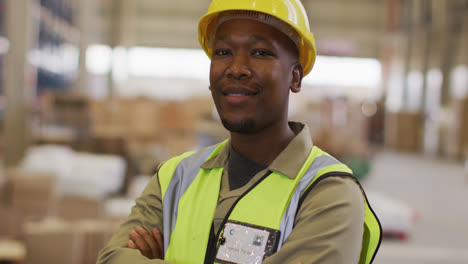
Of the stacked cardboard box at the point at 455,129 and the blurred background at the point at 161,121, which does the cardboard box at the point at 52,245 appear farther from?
the stacked cardboard box at the point at 455,129

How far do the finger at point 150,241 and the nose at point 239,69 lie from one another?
48 cm

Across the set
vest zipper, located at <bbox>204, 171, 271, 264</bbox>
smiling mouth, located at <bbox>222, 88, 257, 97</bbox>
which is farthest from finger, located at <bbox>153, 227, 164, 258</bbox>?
smiling mouth, located at <bbox>222, 88, 257, 97</bbox>

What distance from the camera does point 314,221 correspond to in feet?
3.92

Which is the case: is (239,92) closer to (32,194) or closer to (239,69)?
(239,69)

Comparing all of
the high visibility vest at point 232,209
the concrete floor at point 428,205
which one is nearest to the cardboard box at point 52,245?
the high visibility vest at point 232,209

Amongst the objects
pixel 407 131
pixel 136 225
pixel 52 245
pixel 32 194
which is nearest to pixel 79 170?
pixel 32 194

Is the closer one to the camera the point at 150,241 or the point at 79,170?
the point at 150,241

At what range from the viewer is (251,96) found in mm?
1290

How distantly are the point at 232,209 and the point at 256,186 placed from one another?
8cm

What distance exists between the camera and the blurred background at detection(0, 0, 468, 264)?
3.90m

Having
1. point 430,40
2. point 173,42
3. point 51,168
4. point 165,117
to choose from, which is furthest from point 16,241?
point 173,42

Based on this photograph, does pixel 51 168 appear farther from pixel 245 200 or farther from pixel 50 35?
pixel 50 35

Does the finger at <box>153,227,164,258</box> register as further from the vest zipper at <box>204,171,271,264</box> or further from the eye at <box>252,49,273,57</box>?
the eye at <box>252,49,273,57</box>

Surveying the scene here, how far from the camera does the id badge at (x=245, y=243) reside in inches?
48.3
